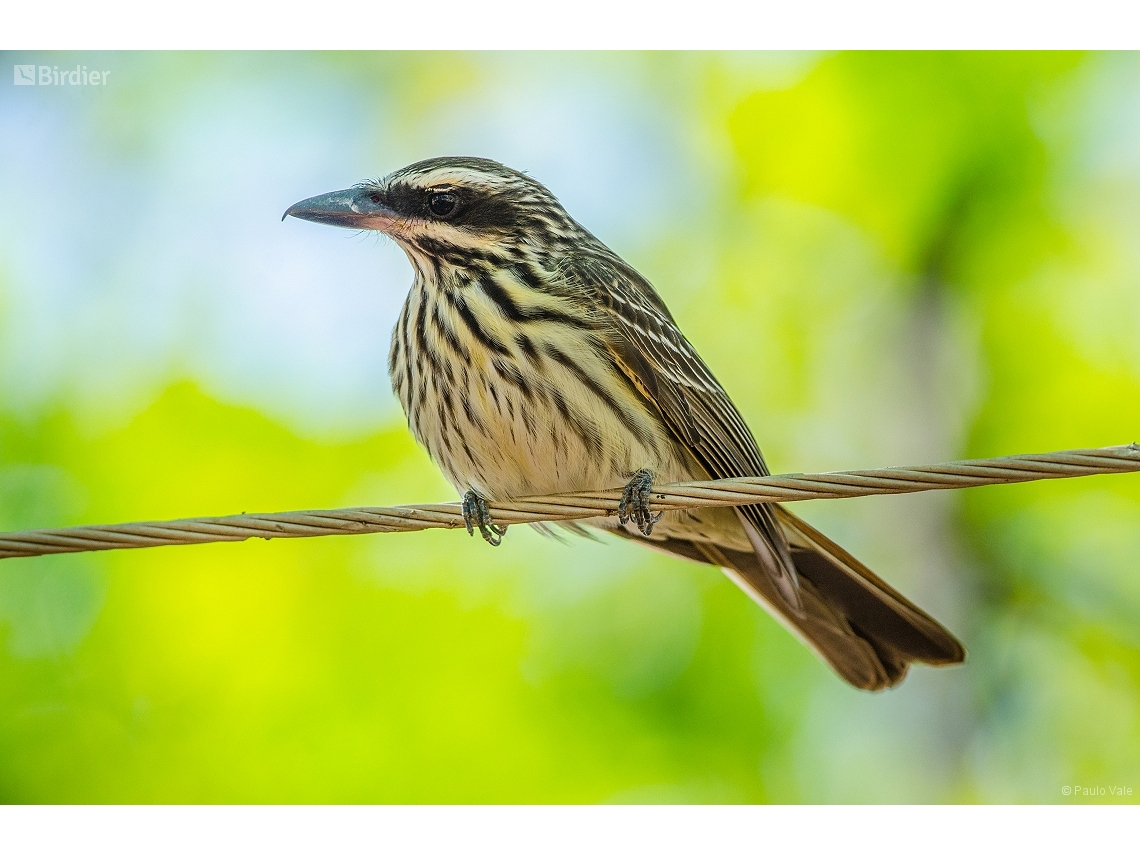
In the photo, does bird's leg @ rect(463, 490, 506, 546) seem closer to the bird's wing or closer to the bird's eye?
the bird's wing

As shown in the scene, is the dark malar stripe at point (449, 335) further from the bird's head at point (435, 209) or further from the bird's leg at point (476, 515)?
the bird's leg at point (476, 515)

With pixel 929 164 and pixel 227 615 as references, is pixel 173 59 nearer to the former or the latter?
pixel 227 615

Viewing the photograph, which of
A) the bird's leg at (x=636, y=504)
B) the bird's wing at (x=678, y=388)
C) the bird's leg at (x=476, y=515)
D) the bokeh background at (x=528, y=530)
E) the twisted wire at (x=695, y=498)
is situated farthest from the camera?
the bokeh background at (x=528, y=530)

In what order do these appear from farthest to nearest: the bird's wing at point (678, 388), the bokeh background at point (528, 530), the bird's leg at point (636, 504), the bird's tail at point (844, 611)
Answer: the bokeh background at point (528, 530) < the bird's tail at point (844, 611) < the bird's wing at point (678, 388) < the bird's leg at point (636, 504)

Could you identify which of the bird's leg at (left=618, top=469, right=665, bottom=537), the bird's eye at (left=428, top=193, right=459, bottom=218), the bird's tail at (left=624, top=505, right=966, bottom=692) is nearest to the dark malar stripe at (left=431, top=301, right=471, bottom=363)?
the bird's eye at (left=428, top=193, right=459, bottom=218)

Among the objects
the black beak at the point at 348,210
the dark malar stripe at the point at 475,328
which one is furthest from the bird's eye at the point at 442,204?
the dark malar stripe at the point at 475,328

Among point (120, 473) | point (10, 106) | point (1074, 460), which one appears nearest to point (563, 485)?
point (1074, 460)

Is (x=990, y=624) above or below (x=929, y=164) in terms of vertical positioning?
below

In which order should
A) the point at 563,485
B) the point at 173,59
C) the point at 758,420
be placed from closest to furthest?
the point at 563,485
the point at 173,59
the point at 758,420
